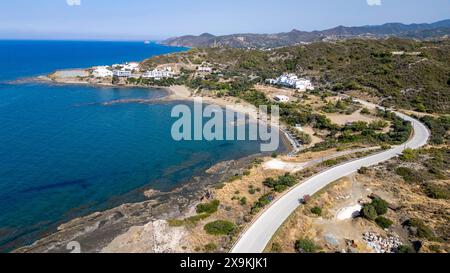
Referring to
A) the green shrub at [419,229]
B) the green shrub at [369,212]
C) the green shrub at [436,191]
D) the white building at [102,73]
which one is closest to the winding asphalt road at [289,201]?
the green shrub at [369,212]

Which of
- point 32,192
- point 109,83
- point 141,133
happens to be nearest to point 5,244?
point 32,192

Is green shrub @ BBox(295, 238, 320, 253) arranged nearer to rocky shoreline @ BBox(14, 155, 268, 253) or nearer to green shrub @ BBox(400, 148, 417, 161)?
rocky shoreline @ BBox(14, 155, 268, 253)

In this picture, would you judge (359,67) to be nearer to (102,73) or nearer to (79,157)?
(79,157)

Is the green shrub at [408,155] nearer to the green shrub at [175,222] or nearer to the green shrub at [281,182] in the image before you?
the green shrub at [281,182]

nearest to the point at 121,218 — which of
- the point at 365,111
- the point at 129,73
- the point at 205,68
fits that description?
the point at 365,111

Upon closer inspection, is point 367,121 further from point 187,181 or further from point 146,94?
point 146,94

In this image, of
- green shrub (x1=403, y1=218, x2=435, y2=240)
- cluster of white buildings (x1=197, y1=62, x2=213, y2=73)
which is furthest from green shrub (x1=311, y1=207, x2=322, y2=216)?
cluster of white buildings (x1=197, y1=62, x2=213, y2=73)
